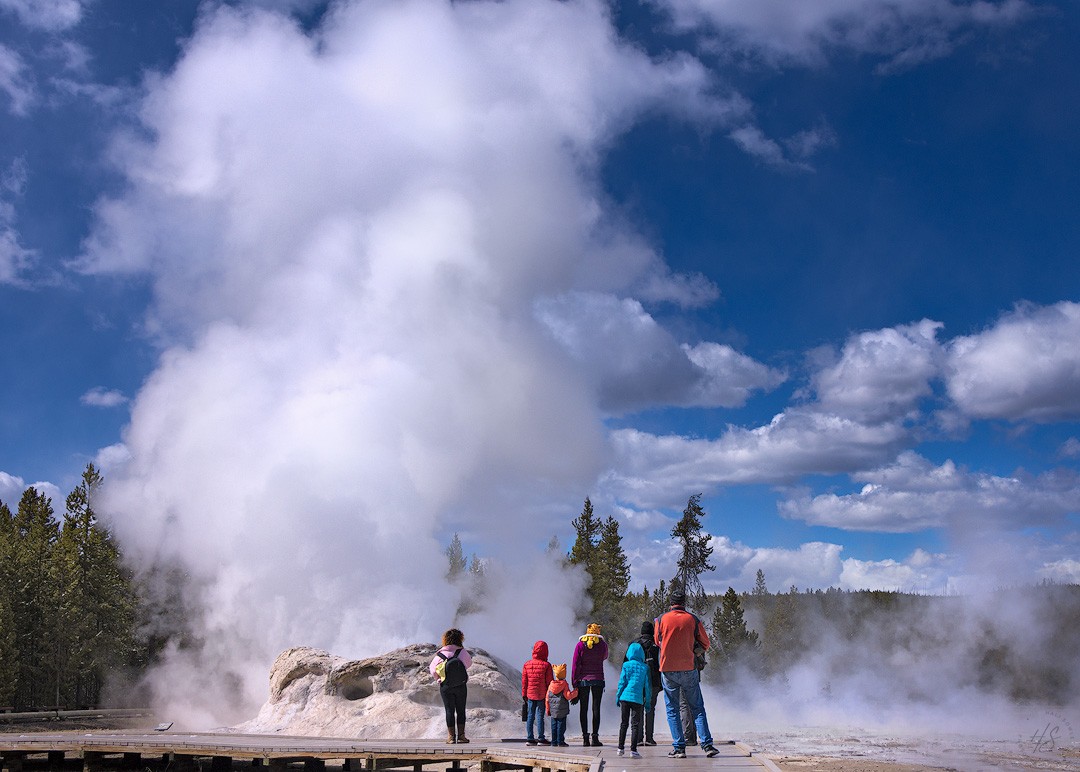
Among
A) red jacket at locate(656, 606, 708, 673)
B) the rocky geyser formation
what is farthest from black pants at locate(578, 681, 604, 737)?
the rocky geyser formation

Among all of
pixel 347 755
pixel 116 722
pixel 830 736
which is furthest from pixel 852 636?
pixel 347 755

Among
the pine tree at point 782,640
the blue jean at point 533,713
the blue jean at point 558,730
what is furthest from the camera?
the pine tree at point 782,640

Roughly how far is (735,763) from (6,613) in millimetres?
40686

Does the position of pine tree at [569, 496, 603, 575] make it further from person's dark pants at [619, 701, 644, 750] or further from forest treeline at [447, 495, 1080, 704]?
person's dark pants at [619, 701, 644, 750]

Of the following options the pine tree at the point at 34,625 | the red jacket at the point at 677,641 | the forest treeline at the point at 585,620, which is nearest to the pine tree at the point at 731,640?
the forest treeline at the point at 585,620

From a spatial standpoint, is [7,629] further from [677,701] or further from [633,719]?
[677,701]

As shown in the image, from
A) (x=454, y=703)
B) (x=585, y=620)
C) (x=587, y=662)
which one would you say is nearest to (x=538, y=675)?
(x=587, y=662)

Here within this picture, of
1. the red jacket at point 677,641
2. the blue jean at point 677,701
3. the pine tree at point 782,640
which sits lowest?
the pine tree at point 782,640

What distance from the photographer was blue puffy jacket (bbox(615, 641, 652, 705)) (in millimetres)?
14773

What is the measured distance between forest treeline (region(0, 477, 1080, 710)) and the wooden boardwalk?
1286cm

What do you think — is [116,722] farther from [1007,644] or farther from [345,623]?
[1007,644]

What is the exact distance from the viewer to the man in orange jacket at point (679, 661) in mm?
13188

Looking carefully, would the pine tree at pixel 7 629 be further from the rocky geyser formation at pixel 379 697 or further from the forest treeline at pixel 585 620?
the rocky geyser formation at pixel 379 697

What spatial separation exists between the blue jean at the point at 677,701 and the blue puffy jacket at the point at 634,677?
1131 millimetres
